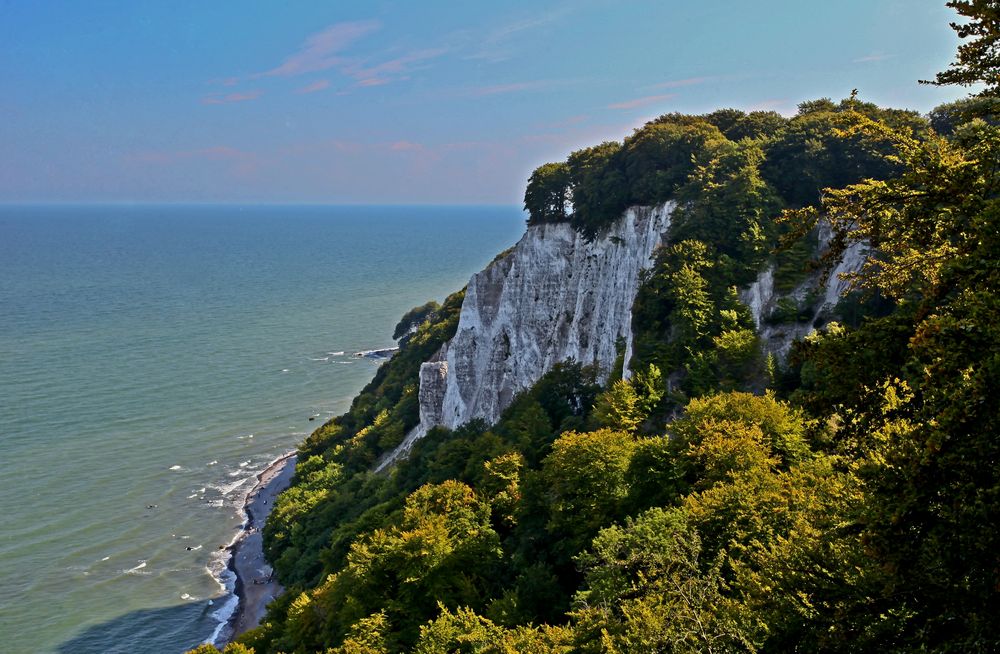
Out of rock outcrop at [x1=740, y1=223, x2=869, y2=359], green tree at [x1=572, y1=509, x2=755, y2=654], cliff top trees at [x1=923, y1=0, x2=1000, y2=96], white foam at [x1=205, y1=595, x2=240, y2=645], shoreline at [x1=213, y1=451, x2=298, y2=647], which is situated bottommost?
white foam at [x1=205, y1=595, x2=240, y2=645]

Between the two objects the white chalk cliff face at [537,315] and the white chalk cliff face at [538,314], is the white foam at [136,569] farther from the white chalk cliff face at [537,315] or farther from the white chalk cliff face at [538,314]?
the white chalk cliff face at [538,314]

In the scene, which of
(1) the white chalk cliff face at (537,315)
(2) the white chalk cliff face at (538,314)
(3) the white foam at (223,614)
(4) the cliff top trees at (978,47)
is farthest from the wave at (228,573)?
(4) the cliff top trees at (978,47)

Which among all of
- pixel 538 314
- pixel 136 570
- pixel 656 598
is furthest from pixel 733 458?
pixel 136 570

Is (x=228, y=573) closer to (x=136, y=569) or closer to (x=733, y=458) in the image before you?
(x=136, y=569)

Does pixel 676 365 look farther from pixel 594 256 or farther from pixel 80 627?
pixel 80 627

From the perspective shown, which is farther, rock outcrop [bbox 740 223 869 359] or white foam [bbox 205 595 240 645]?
white foam [bbox 205 595 240 645]

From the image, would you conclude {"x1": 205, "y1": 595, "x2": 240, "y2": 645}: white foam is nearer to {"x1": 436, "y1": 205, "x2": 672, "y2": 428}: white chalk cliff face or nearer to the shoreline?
the shoreline

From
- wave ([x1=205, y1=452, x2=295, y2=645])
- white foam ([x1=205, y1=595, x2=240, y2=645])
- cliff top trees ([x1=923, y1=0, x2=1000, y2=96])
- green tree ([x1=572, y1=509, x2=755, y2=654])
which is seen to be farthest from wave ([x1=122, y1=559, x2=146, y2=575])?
cliff top trees ([x1=923, y1=0, x2=1000, y2=96])
